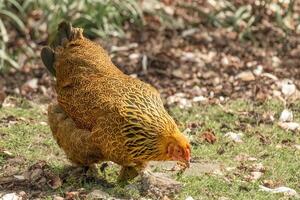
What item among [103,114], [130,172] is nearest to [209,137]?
[130,172]

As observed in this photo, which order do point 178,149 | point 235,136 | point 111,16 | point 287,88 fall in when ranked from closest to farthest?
point 178,149 → point 235,136 → point 287,88 → point 111,16

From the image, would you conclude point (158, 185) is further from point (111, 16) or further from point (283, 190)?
point (111, 16)

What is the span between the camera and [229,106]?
7484mm

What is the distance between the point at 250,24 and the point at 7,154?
4.59m

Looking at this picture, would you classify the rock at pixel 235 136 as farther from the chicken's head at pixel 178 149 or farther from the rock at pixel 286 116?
the chicken's head at pixel 178 149

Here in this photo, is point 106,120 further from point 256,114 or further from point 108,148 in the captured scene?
point 256,114

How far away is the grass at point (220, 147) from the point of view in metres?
5.32

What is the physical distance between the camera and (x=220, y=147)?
6348mm

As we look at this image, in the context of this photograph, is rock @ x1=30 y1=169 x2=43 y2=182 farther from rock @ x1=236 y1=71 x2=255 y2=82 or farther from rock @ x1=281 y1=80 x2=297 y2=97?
rock @ x1=236 y1=71 x2=255 y2=82

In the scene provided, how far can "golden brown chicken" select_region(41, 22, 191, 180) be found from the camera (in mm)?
4863

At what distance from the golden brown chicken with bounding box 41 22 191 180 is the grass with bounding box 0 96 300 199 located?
0.28 metres

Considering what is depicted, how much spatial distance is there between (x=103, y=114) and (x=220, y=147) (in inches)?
63.1

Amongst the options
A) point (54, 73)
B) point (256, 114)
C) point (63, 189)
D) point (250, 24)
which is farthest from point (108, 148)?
point (250, 24)

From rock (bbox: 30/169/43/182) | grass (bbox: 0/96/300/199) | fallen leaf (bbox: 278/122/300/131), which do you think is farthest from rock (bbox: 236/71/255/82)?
rock (bbox: 30/169/43/182)
